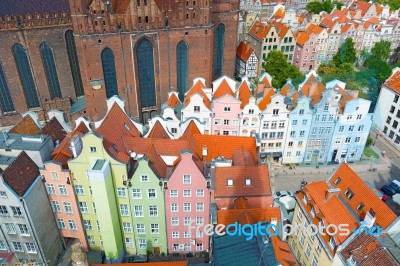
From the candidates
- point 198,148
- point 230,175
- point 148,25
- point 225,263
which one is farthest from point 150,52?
point 225,263

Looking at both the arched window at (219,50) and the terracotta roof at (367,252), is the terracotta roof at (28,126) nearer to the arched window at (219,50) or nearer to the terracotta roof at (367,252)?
the terracotta roof at (367,252)

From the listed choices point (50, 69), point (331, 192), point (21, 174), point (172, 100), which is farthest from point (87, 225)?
point (50, 69)

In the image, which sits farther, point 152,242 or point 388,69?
point 388,69

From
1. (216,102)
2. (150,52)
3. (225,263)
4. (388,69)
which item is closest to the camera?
(225,263)

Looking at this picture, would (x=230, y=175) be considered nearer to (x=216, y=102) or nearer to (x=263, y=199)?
(x=263, y=199)

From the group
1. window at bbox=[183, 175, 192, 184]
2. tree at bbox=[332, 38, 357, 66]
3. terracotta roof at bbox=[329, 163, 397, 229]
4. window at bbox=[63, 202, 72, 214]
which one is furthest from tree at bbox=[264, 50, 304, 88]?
window at bbox=[63, 202, 72, 214]

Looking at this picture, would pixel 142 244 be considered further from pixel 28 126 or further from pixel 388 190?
pixel 388 190

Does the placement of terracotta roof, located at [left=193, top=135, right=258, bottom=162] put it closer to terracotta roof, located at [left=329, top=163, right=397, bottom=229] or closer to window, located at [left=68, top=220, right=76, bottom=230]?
terracotta roof, located at [left=329, top=163, right=397, bottom=229]
